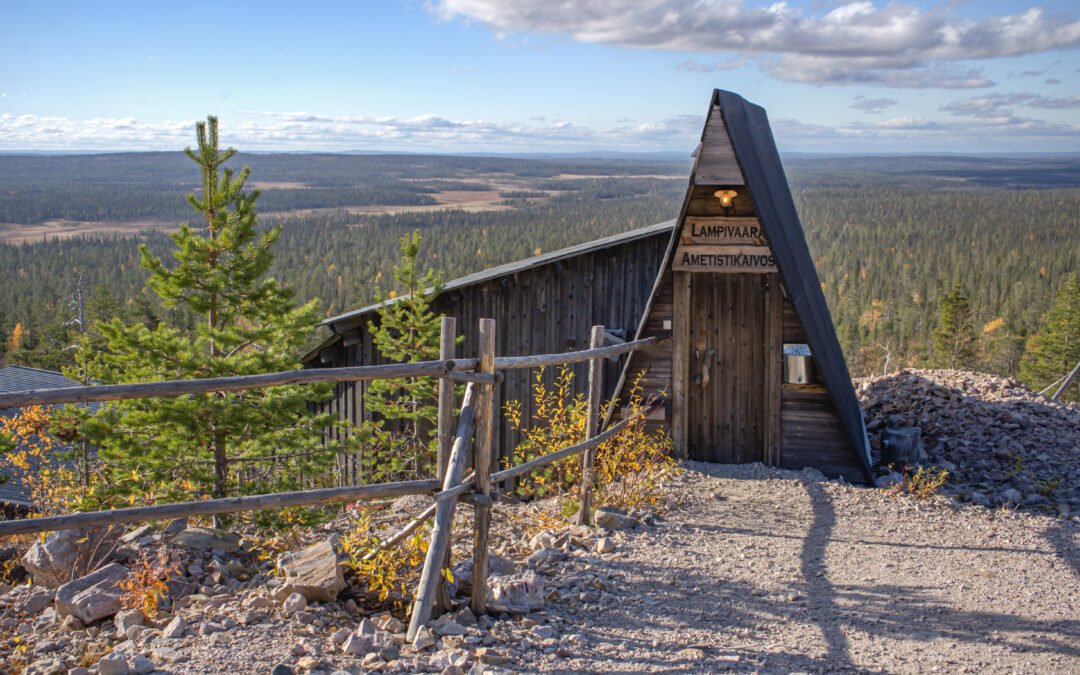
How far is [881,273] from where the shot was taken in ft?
290

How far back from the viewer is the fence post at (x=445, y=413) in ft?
15.6

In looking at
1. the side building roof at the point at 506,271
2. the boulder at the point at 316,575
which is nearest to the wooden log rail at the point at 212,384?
the boulder at the point at 316,575

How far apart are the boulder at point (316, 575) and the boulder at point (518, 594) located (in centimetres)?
88

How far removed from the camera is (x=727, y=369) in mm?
9164

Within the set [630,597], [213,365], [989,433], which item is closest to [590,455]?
[630,597]

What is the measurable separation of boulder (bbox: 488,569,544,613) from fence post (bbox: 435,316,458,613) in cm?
31

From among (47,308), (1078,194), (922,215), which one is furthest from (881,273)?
(47,308)

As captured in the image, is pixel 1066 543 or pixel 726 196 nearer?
pixel 1066 543

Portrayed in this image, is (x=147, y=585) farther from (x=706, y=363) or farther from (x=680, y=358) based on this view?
(x=706, y=363)

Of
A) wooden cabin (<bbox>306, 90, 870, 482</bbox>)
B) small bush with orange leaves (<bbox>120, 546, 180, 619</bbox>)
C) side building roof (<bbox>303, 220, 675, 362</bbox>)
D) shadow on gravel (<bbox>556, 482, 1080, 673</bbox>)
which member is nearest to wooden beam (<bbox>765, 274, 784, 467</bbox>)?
wooden cabin (<bbox>306, 90, 870, 482</bbox>)

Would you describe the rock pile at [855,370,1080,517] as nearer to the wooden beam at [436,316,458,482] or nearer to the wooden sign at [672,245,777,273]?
the wooden sign at [672,245,777,273]

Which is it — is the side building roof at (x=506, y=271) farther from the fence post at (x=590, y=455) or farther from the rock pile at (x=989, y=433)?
the fence post at (x=590, y=455)

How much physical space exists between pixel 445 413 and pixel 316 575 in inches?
44.4

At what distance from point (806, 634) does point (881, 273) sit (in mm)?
90325
